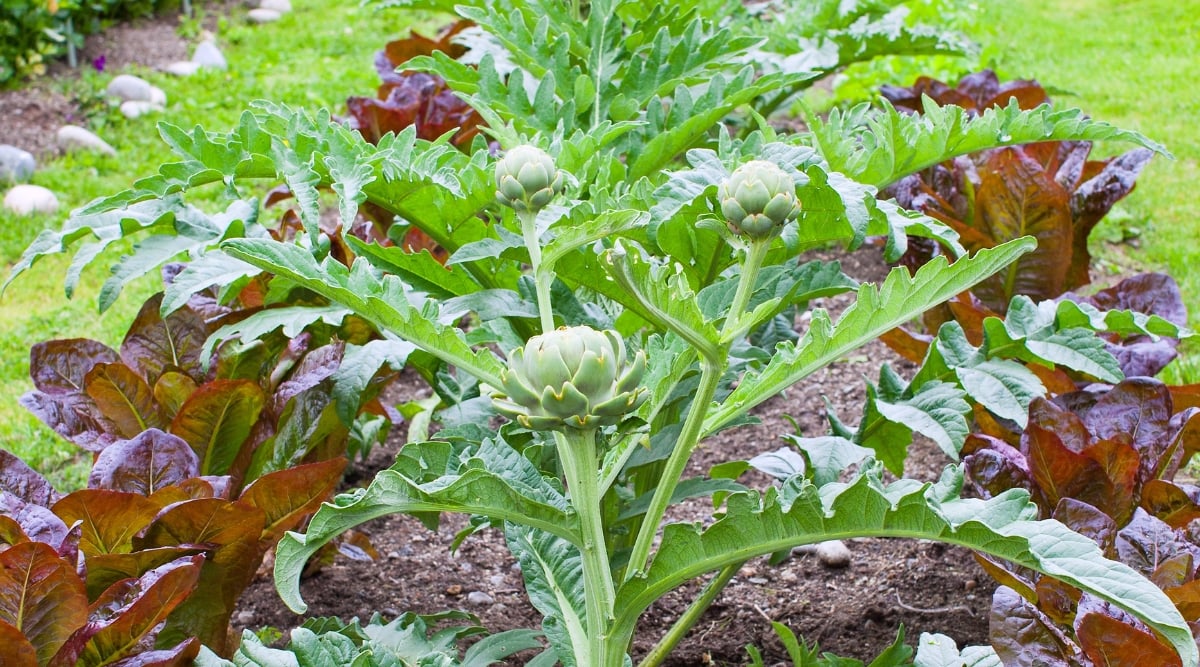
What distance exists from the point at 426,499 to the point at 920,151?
1134 millimetres

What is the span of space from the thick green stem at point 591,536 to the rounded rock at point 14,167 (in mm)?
4597

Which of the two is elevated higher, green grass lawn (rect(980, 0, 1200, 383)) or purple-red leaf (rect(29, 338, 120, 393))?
purple-red leaf (rect(29, 338, 120, 393))

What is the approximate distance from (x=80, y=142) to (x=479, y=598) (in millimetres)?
4076

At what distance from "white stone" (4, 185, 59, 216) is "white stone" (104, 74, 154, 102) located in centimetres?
131

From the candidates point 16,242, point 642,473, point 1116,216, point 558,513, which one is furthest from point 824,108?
point 558,513

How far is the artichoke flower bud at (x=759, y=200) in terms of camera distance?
1.56m

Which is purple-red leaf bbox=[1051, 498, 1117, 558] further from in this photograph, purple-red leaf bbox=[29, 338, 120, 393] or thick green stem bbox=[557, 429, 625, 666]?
purple-red leaf bbox=[29, 338, 120, 393]

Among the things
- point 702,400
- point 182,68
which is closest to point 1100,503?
point 702,400

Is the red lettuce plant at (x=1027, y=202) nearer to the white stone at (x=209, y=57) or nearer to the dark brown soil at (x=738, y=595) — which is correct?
the dark brown soil at (x=738, y=595)

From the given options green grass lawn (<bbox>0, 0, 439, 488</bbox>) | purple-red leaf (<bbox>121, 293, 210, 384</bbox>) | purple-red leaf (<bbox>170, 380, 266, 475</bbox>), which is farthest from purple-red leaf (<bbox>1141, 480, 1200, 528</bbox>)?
green grass lawn (<bbox>0, 0, 439, 488</bbox>)

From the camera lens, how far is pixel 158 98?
6344 millimetres

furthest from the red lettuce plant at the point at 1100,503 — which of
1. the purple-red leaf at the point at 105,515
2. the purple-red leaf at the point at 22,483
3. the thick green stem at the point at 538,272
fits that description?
the purple-red leaf at the point at 22,483

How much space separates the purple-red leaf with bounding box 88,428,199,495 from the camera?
6.86 ft

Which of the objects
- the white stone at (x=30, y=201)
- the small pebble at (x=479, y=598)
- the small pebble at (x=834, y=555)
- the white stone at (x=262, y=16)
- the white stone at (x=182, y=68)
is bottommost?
the small pebble at (x=834, y=555)
